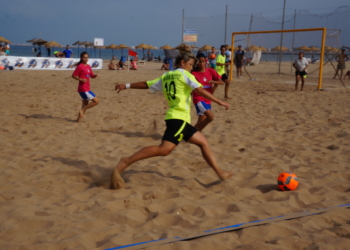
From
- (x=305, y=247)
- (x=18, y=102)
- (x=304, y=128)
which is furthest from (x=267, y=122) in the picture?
(x=18, y=102)

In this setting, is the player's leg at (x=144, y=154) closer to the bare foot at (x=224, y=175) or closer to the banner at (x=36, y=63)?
the bare foot at (x=224, y=175)

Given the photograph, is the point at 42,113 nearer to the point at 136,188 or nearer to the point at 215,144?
the point at 215,144

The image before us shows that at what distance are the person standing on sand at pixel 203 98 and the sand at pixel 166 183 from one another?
422 mm

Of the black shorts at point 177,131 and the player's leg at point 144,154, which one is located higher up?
the black shorts at point 177,131

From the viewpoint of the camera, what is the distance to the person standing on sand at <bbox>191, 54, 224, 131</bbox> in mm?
6246

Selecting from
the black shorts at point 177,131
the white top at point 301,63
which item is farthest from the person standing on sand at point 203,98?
the white top at point 301,63

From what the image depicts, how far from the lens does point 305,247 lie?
9.03 feet

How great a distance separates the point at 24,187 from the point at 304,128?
5432mm

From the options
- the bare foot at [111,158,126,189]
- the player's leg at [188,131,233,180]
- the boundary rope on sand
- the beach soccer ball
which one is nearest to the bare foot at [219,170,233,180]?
the player's leg at [188,131,233,180]

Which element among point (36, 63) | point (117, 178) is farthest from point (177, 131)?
point (36, 63)

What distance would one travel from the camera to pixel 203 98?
6207 millimetres

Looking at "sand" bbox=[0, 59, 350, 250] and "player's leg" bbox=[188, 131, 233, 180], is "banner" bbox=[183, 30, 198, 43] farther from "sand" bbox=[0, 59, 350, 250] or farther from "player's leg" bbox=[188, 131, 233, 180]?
"player's leg" bbox=[188, 131, 233, 180]

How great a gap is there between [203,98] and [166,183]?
92.7 inches

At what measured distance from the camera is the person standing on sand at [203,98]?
6246 millimetres
